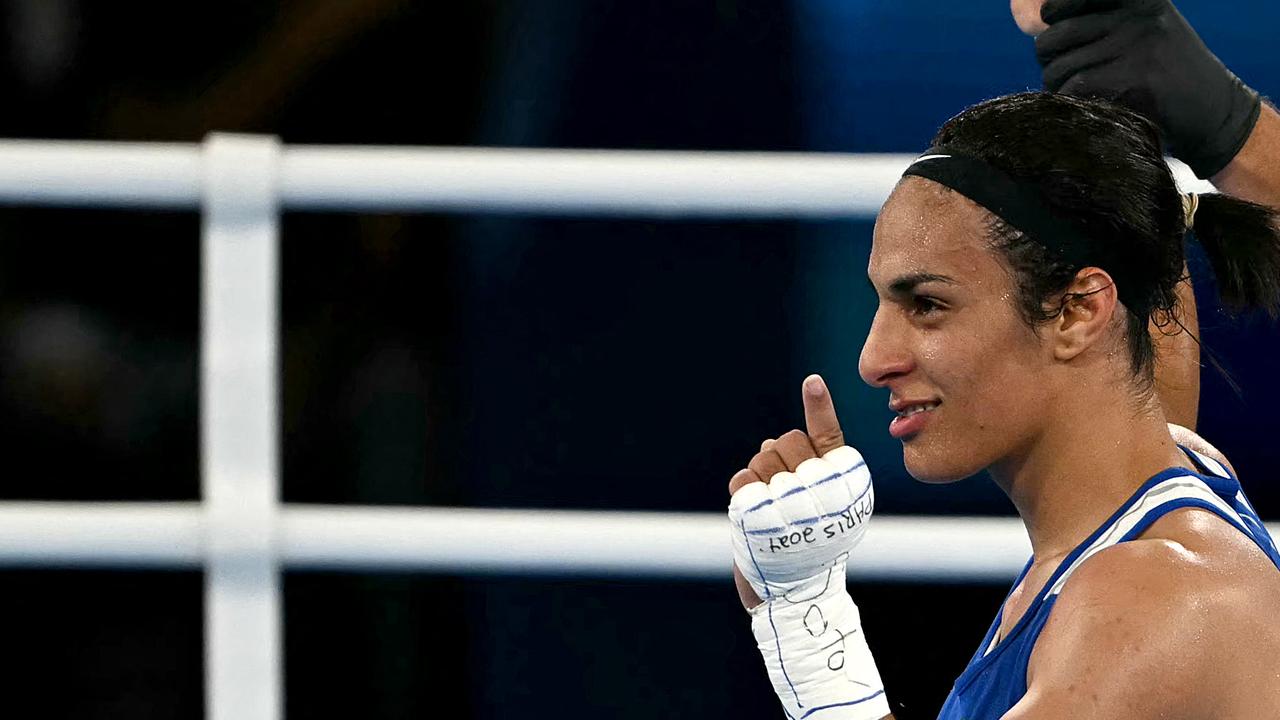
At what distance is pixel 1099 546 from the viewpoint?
1339 mm

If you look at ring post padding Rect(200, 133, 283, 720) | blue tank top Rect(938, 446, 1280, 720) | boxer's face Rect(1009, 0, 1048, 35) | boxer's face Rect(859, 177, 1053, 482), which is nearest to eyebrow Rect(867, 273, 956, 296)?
boxer's face Rect(859, 177, 1053, 482)

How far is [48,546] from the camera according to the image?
6.48 ft

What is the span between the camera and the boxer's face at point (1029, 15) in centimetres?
175

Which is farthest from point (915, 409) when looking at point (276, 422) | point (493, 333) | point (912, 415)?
point (493, 333)

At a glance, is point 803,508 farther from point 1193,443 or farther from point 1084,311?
point 1193,443

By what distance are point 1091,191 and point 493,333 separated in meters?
1.68

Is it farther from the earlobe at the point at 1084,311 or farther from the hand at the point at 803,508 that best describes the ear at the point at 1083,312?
the hand at the point at 803,508

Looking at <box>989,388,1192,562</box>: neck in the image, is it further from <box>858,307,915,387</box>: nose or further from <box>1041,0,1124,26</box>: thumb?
<box>1041,0,1124,26</box>: thumb

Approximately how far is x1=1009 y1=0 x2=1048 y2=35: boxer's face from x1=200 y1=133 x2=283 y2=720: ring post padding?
848 mm

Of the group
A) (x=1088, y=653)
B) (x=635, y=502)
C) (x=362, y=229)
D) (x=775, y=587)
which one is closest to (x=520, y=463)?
(x=635, y=502)

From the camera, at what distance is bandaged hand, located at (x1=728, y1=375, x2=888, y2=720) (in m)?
1.45

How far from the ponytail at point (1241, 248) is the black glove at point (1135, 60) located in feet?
0.53

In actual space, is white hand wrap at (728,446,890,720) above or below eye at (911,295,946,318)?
below

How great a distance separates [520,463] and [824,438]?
4.68 feet
